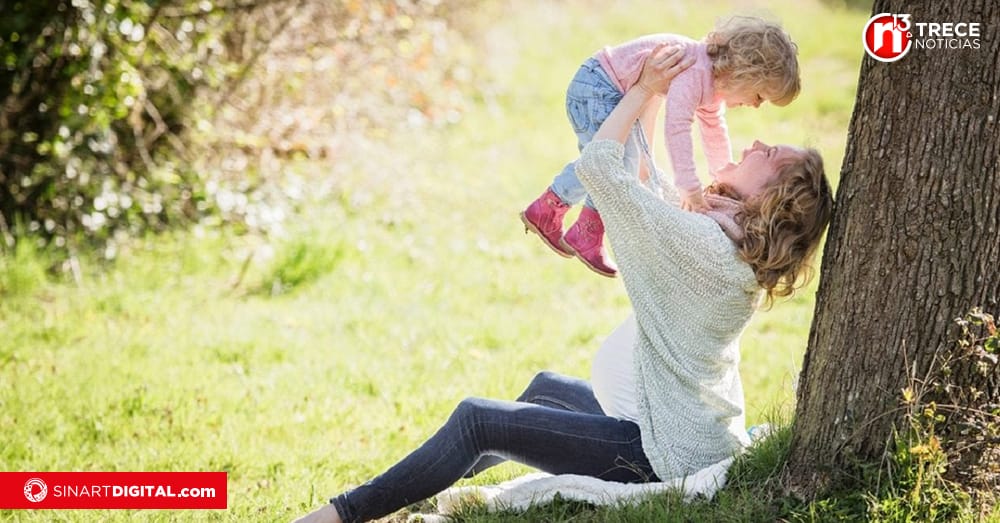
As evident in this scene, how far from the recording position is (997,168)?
2.73 m

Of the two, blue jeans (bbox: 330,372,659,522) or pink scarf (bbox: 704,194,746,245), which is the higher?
pink scarf (bbox: 704,194,746,245)

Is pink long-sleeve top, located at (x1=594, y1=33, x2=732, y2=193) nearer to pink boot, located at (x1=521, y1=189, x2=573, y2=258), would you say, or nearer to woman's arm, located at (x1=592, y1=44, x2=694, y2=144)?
woman's arm, located at (x1=592, y1=44, x2=694, y2=144)

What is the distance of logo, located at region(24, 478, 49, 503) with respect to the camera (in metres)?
3.66

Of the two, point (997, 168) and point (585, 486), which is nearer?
point (997, 168)

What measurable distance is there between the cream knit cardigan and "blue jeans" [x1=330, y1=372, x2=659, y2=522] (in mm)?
95

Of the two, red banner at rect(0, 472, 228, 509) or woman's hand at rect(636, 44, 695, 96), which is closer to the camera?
woman's hand at rect(636, 44, 695, 96)

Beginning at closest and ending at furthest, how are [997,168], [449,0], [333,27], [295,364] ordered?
[997,168] → [295,364] → [333,27] → [449,0]

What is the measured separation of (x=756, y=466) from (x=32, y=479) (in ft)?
8.03

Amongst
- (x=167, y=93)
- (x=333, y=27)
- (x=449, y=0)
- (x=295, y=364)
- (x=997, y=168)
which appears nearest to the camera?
(x=997, y=168)

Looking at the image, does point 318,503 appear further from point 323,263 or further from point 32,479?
point 323,263

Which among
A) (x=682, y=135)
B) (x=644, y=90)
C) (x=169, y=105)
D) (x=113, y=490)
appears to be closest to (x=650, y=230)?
(x=682, y=135)

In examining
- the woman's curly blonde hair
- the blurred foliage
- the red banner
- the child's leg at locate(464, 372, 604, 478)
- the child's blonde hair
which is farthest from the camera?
the blurred foliage

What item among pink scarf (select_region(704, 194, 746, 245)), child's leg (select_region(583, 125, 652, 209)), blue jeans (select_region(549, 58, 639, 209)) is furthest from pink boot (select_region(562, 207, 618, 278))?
pink scarf (select_region(704, 194, 746, 245))

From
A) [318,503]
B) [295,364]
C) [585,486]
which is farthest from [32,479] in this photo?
[585,486]
